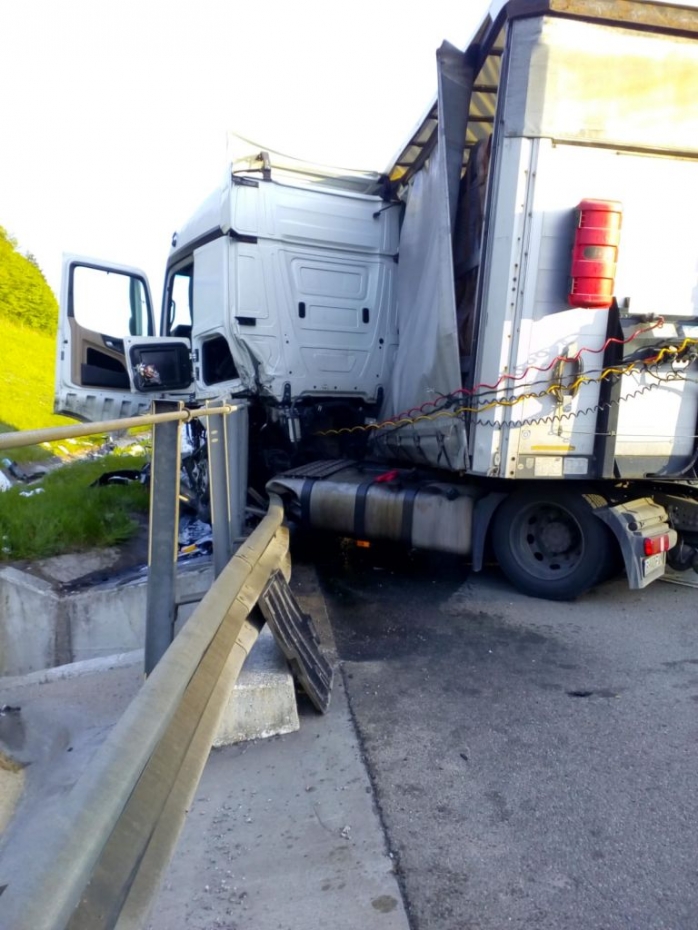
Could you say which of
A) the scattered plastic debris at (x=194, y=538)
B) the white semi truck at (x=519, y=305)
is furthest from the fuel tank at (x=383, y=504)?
the scattered plastic debris at (x=194, y=538)

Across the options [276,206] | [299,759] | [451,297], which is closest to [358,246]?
[276,206]

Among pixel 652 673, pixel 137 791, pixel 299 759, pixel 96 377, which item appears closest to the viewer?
pixel 137 791

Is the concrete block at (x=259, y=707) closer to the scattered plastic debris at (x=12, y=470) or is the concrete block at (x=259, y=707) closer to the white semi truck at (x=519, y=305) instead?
the white semi truck at (x=519, y=305)

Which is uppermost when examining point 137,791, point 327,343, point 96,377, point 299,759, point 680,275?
point 680,275

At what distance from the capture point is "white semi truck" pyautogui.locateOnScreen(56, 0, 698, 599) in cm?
424

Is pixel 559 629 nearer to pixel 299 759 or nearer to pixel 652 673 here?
pixel 652 673

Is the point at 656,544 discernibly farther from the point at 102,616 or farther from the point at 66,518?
the point at 66,518

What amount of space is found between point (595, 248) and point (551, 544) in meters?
2.10

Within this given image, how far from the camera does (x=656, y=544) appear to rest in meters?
4.62

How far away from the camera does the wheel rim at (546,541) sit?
5027 millimetres

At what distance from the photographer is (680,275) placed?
4.42 m

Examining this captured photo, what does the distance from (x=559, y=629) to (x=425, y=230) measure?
3.54 m

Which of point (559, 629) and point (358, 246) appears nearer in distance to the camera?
point (559, 629)

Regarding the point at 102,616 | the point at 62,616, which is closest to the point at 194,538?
the point at 102,616
